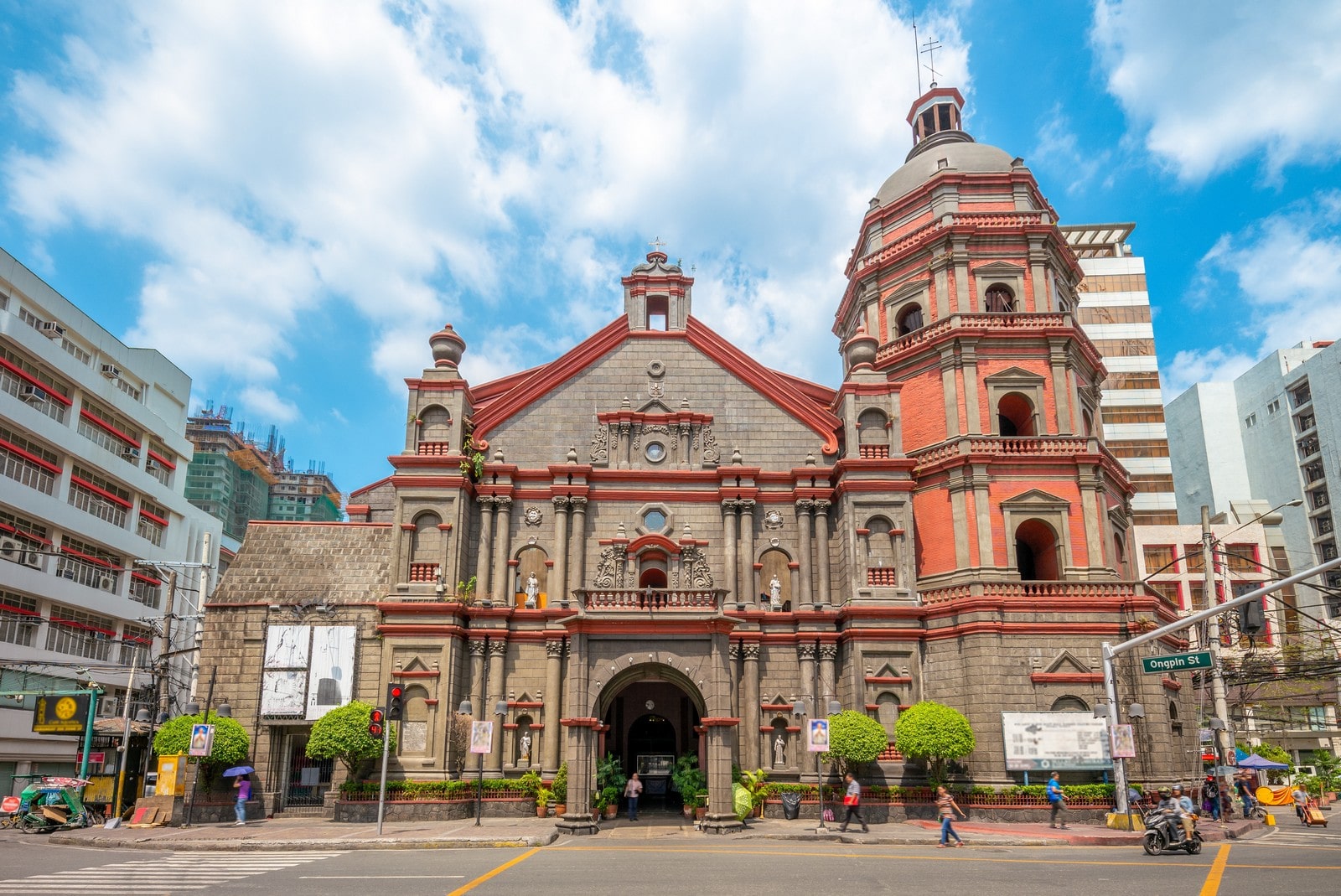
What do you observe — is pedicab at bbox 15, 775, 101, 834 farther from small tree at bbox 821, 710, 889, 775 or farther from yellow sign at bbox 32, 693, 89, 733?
small tree at bbox 821, 710, 889, 775

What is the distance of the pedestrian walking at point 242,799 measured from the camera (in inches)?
1187

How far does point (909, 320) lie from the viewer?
129 ft

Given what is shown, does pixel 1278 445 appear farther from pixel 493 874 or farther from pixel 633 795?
pixel 493 874

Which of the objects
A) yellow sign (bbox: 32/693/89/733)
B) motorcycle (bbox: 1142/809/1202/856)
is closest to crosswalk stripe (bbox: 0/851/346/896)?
yellow sign (bbox: 32/693/89/733)

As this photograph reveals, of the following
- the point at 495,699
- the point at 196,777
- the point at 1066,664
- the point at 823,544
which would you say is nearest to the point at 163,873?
the point at 196,777

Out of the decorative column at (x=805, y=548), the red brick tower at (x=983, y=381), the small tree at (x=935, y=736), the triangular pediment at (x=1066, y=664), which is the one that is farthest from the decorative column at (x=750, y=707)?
the triangular pediment at (x=1066, y=664)

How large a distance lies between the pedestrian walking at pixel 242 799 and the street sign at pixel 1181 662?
89.4ft

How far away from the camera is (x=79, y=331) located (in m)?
50.7

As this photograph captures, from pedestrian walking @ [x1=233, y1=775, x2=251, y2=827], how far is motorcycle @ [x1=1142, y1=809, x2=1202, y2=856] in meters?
26.0

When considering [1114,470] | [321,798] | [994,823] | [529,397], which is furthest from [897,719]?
[321,798]

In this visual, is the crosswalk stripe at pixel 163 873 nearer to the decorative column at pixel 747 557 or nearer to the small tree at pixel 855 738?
the small tree at pixel 855 738

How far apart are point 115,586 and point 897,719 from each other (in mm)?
43683

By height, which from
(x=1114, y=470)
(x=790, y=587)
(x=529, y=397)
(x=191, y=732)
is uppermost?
(x=529, y=397)

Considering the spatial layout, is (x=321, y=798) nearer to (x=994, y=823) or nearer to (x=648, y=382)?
(x=648, y=382)
